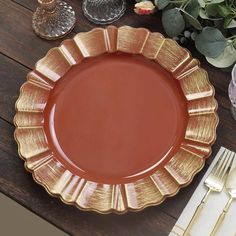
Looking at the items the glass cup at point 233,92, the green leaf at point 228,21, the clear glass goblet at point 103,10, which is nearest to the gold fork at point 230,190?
the glass cup at point 233,92

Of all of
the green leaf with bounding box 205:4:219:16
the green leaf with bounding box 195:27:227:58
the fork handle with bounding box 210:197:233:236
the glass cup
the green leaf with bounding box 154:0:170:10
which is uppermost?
the green leaf with bounding box 154:0:170:10

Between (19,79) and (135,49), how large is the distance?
0.21 m

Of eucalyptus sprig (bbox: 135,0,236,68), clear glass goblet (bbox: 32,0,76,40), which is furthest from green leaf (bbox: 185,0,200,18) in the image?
clear glass goblet (bbox: 32,0,76,40)

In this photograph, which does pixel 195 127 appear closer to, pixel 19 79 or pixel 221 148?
pixel 221 148

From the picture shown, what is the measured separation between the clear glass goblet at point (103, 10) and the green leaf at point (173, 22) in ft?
0.37

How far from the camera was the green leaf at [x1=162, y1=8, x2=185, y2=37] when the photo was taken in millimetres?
864

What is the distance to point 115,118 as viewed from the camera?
0.85 meters

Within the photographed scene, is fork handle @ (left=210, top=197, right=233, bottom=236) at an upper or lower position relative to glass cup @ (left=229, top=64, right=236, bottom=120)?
lower

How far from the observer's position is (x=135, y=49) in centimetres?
Result: 88

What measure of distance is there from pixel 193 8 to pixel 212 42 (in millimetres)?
68

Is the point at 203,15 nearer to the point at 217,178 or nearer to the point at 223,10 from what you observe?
the point at 223,10

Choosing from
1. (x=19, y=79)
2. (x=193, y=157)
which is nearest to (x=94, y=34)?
(x=19, y=79)

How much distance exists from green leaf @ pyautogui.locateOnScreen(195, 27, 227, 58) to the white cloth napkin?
184 millimetres

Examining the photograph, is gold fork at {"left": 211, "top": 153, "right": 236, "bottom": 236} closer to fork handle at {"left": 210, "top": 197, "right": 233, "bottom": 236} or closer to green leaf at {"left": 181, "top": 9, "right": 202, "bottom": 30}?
fork handle at {"left": 210, "top": 197, "right": 233, "bottom": 236}
